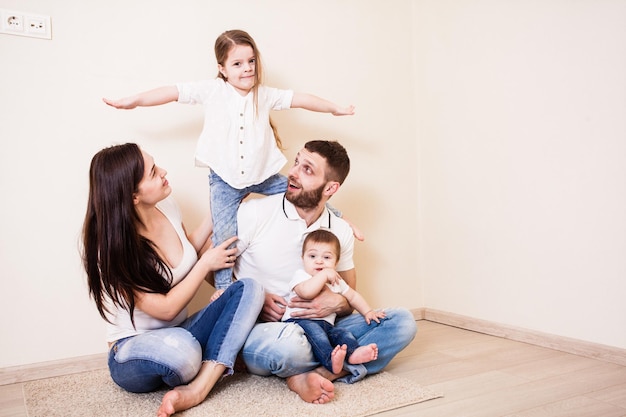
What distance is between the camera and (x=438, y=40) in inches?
105

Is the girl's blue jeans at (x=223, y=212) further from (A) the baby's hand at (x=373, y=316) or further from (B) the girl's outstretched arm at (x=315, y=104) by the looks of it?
(A) the baby's hand at (x=373, y=316)

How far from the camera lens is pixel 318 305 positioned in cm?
182

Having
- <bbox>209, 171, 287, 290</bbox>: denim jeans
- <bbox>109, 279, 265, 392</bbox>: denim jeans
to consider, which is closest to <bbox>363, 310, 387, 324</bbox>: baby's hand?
<bbox>109, 279, 265, 392</bbox>: denim jeans

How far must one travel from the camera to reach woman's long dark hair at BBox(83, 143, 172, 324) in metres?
1.57

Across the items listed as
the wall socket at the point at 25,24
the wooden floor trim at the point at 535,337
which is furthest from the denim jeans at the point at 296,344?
the wall socket at the point at 25,24

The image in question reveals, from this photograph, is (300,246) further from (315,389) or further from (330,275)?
(315,389)

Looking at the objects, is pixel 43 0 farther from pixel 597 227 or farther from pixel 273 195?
pixel 597 227

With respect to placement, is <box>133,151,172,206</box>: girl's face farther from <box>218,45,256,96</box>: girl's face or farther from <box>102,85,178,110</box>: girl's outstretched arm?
<box>218,45,256,96</box>: girl's face

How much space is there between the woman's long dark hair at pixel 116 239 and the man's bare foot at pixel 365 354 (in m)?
0.66

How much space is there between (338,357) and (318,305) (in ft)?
0.80

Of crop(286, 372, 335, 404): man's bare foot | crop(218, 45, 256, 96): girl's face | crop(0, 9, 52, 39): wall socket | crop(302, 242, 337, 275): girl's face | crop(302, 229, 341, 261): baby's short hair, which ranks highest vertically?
crop(0, 9, 52, 39): wall socket

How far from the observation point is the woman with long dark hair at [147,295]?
1557 millimetres

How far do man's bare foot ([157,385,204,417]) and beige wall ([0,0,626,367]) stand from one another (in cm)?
73

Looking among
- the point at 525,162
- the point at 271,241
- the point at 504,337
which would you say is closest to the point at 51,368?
the point at 271,241
